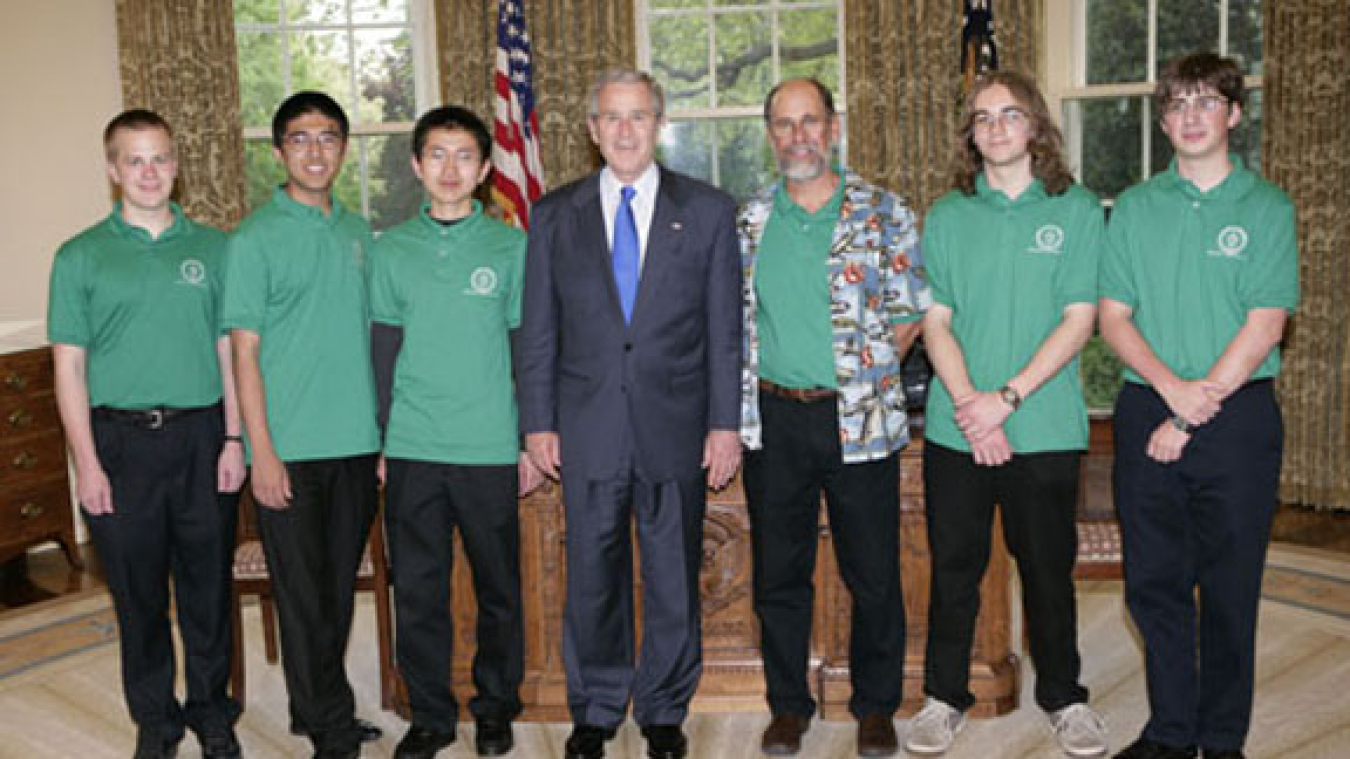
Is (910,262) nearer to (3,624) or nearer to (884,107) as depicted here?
(884,107)

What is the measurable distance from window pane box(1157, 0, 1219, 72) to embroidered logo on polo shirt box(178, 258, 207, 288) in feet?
15.4

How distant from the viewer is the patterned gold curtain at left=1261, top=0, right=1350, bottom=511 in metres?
5.33

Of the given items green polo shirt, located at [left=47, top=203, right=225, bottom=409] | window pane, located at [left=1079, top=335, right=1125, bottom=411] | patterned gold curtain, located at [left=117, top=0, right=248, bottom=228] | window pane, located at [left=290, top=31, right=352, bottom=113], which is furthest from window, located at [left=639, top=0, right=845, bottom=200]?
green polo shirt, located at [left=47, top=203, right=225, bottom=409]

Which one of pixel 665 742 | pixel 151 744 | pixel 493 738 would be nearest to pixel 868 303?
pixel 665 742

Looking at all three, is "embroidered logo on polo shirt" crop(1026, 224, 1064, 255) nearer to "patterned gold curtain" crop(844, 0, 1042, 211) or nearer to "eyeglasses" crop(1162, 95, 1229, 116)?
"eyeglasses" crop(1162, 95, 1229, 116)

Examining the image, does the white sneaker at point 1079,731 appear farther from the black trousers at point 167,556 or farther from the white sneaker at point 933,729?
the black trousers at point 167,556

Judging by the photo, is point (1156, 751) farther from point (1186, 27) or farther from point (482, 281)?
point (1186, 27)

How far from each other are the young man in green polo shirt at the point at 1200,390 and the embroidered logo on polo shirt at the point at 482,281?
1409mm

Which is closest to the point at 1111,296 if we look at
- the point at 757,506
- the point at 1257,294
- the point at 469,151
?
the point at 1257,294

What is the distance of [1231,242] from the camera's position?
2.58 m

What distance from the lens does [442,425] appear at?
2877mm

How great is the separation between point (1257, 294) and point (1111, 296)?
30 centimetres

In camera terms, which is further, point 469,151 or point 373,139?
point 373,139

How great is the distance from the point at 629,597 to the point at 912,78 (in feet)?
11.6
